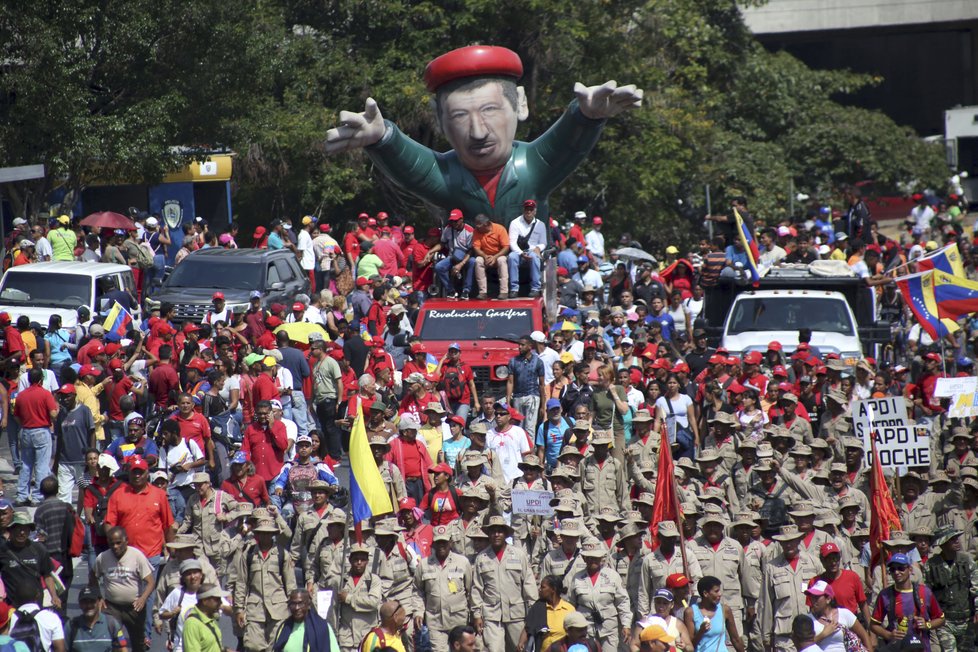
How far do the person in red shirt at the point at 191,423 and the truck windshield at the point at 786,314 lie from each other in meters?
7.50

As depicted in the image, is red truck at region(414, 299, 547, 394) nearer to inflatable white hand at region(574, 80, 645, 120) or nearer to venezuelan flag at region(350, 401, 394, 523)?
inflatable white hand at region(574, 80, 645, 120)

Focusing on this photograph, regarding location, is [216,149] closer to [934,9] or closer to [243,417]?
[243,417]

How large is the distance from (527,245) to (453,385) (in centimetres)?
350

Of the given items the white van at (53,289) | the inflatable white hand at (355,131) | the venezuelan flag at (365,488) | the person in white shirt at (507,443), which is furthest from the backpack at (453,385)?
the white van at (53,289)

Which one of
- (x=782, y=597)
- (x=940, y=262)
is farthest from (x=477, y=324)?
(x=782, y=597)

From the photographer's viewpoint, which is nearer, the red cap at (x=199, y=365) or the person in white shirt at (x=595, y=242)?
the red cap at (x=199, y=365)

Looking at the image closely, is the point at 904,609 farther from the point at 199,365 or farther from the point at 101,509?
the point at 199,365

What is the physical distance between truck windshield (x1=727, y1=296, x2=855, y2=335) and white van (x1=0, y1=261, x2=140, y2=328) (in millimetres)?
8125

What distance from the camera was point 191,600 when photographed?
13.5 m

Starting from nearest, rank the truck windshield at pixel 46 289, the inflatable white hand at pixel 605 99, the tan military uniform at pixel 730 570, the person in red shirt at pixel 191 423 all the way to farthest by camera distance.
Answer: the tan military uniform at pixel 730 570, the person in red shirt at pixel 191 423, the inflatable white hand at pixel 605 99, the truck windshield at pixel 46 289

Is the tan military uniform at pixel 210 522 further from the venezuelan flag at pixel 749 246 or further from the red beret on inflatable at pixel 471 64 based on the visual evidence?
the red beret on inflatable at pixel 471 64

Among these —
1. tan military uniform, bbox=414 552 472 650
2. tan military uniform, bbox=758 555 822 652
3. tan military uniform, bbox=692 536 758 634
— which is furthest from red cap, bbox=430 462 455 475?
tan military uniform, bbox=758 555 822 652

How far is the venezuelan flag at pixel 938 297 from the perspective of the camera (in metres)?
20.2

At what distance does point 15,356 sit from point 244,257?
18.8 ft
